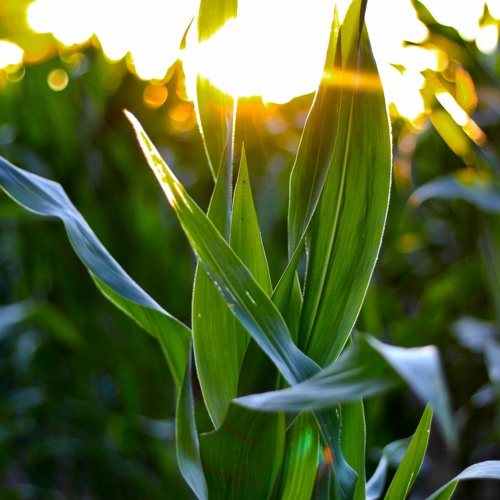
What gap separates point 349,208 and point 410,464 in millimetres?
125

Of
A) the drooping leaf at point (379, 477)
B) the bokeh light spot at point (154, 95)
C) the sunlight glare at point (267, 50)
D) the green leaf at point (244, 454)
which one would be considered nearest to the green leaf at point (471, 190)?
the sunlight glare at point (267, 50)

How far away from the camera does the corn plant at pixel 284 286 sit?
305 millimetres

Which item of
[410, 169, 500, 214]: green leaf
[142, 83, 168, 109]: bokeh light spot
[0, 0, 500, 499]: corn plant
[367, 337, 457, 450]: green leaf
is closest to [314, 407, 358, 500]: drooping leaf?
[0, 0, 500, 499]: corn plant

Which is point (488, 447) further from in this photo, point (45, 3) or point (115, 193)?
point (45, 3)

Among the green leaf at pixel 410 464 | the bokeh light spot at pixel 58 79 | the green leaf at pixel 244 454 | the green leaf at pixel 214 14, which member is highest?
the bokeh light spot at pixel 58 79

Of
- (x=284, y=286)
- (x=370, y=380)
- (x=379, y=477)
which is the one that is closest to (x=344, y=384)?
(x=370, y=380)

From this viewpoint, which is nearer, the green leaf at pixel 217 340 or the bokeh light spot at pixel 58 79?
the green leaf at pixel 217 340

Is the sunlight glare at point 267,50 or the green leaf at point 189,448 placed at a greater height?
the sunlight glare at point 267,50

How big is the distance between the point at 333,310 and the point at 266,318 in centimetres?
5

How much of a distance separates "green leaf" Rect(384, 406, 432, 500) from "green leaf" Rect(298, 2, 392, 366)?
64mm

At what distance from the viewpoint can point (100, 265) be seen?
36 cm

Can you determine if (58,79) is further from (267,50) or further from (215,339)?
(215,339)

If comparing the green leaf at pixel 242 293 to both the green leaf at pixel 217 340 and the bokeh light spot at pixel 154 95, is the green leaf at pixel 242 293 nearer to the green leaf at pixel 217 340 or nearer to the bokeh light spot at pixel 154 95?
the green leaf at pixel 217 340

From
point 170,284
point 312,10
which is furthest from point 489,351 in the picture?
point 170,284
